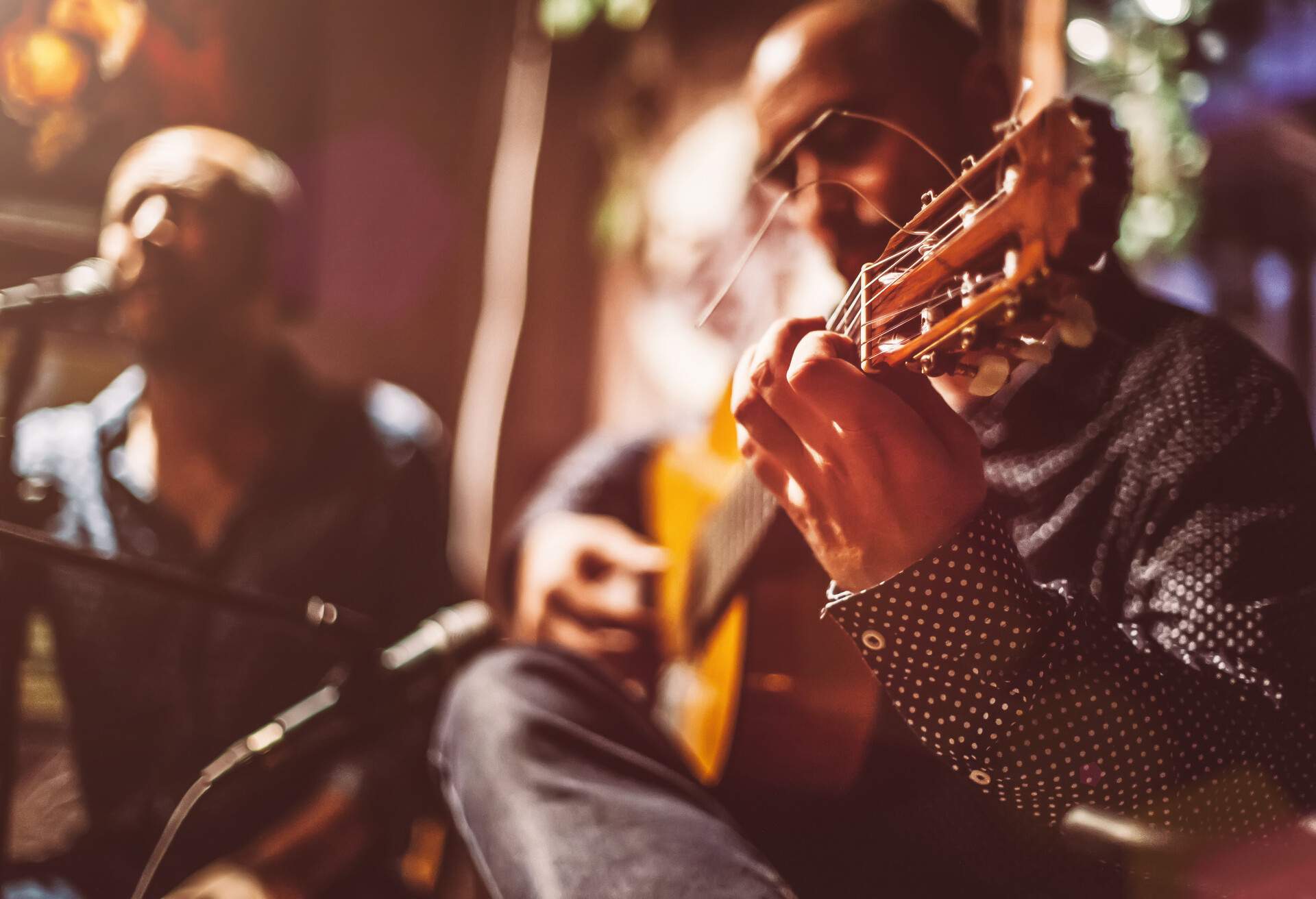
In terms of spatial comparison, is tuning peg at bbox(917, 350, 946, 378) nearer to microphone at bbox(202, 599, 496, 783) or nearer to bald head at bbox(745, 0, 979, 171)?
bald head at bbox(745, 0, 979, 171)

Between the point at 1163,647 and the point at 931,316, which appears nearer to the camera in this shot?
the point at 931,316

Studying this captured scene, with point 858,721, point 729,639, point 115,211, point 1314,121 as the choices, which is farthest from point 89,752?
point 1314,121

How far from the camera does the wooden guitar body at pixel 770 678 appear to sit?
946 mm

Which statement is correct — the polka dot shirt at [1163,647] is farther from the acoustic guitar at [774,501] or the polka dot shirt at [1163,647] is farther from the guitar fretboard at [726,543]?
the guitar fretboard at [726,543]

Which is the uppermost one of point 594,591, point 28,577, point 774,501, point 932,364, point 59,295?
point 932,364

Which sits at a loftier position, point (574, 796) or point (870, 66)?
point (870, 66)

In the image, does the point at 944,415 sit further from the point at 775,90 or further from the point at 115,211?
the point at 115,211

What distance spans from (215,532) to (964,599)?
4.52 feet

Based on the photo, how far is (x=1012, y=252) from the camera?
509mm

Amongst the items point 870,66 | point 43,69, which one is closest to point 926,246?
point 870,66

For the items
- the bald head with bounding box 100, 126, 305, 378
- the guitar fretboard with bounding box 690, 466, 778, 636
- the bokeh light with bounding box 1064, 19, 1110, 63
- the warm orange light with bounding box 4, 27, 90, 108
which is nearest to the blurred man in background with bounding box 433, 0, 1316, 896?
the guitar fretboard with bounding box 690, 466, 778, 636

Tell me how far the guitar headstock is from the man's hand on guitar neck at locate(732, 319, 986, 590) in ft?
0.13

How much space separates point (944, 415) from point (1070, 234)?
7.3 inches

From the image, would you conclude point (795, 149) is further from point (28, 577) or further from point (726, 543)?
point (28, 577)
